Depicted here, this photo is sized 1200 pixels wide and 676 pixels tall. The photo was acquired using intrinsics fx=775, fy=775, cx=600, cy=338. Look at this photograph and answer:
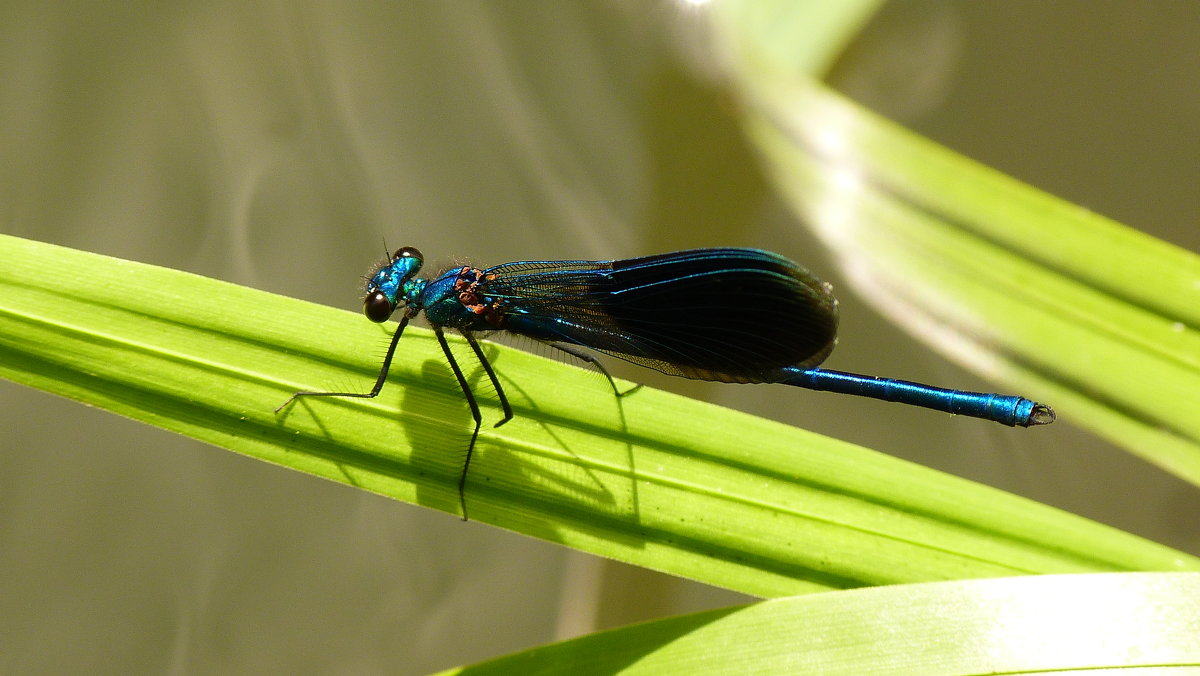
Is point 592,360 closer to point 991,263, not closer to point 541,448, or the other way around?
point 541,448

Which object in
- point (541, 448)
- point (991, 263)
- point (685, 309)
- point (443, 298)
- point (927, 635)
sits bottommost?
point (927, 635)

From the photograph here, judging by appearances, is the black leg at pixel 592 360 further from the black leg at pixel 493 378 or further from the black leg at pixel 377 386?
the black leg at pixel 377 386

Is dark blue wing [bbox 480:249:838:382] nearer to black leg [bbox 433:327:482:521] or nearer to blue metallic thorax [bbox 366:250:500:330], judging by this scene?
blue metallic thorax [bbox 366:250:500:330]

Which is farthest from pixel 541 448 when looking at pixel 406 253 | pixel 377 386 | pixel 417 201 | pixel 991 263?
pixel 417 201

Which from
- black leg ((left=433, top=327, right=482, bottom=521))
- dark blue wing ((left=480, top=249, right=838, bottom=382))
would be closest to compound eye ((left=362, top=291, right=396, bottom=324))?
black leg ((left=433, top=327, right=482, bottom=521))

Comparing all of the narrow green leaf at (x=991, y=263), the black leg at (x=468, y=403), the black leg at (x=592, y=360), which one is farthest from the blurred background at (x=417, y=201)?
the black leg at (x=468, y=403)
